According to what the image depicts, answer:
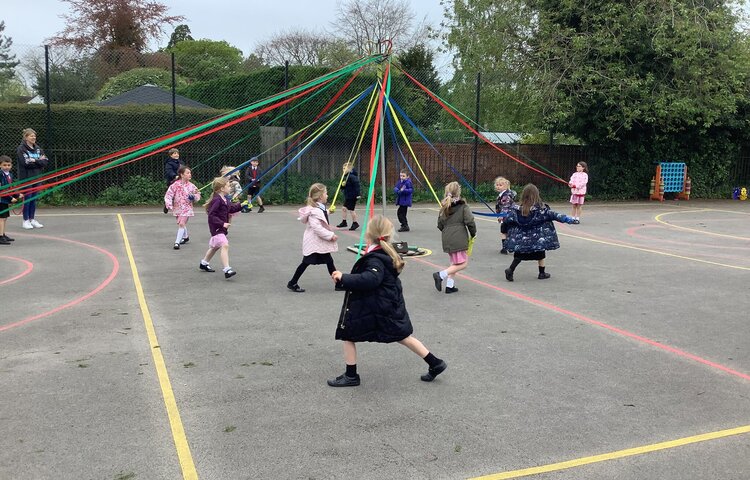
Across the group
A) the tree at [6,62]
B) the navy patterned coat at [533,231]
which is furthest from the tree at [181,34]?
the navy patterned coat at [533,231]

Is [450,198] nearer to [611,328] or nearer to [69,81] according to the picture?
[611,328]

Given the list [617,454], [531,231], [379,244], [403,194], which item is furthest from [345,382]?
[403,194]

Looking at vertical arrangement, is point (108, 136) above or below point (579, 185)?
above

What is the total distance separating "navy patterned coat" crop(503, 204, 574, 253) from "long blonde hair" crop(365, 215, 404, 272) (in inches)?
163

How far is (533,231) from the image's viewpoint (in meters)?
8.71

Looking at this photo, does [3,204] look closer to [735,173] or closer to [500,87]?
[500,87]

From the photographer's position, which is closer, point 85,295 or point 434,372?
Result: point 434,372

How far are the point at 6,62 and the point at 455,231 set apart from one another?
50.2 m

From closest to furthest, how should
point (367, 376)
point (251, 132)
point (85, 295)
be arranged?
point (367, 376) → point (85, 295) → point (251, 132)

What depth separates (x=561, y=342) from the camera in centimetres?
599

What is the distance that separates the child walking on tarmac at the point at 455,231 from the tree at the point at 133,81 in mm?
19887

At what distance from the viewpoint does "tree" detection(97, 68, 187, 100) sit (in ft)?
82.2

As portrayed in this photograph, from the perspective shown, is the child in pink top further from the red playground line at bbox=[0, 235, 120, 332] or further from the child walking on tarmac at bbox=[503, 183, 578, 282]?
the red playground line at bbox=[0, 235, 120, 332]

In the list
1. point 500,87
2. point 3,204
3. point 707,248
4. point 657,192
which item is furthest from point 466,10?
point 3,204
